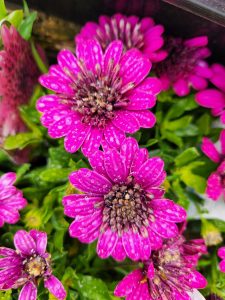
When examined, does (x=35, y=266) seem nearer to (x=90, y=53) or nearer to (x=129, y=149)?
(x=129, y=149)

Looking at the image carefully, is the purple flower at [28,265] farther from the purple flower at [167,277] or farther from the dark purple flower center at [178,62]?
the dark purple flower center at [178,62]

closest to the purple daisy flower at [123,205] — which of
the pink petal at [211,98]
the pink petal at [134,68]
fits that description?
the pink petal at [134,68]

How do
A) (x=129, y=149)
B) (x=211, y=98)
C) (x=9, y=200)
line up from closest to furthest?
(x=129, y=149) < (x=9, y=200) < (x=211, y=98)

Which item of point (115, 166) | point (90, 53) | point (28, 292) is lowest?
point (28, 292)

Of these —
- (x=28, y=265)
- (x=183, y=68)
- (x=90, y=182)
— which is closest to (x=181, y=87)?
(x=183, y=68)

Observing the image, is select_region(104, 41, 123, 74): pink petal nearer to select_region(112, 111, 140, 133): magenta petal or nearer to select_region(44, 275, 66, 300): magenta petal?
select_region(112, 111, 140, 133): magenta petal

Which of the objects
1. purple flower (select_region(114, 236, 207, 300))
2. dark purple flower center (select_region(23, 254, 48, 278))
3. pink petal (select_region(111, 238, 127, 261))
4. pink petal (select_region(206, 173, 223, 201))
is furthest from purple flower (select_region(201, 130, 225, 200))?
dark purple flower center (select_region(23, 254, 48, 278))
